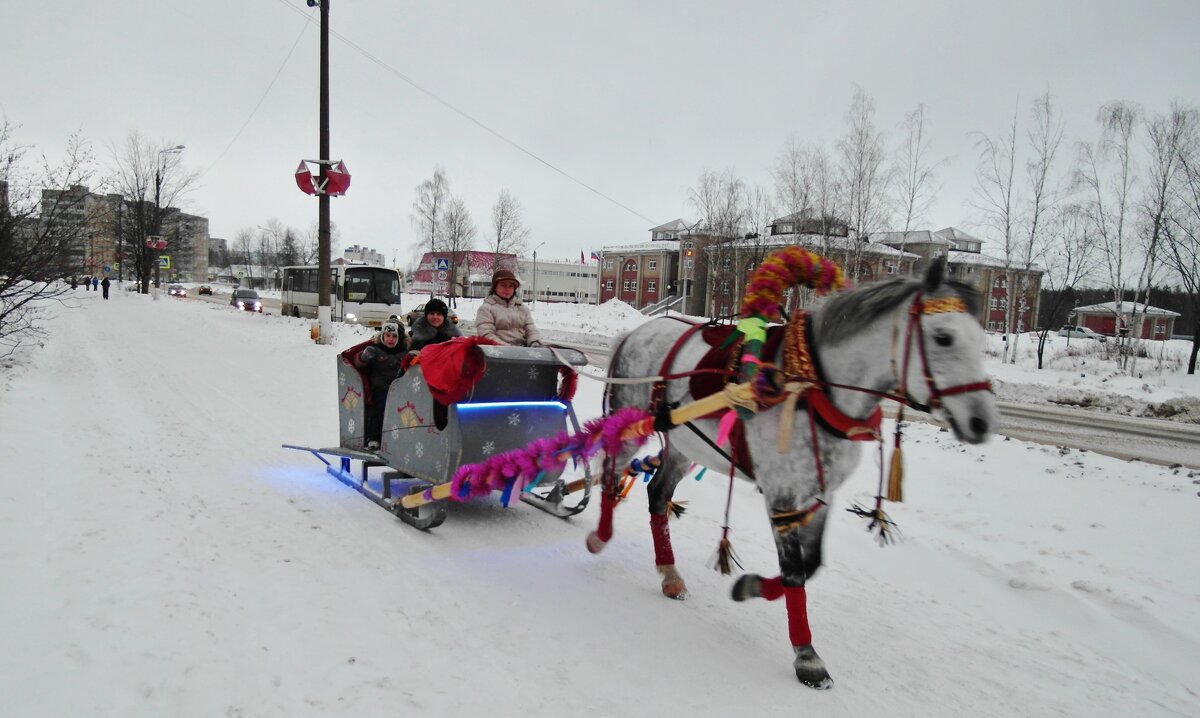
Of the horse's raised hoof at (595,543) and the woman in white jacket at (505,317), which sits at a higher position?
the woman in white jacket at (505,317)

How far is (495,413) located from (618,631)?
1.97 meters

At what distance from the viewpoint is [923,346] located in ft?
9.29

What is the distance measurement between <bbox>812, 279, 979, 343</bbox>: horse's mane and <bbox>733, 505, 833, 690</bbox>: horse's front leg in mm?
920

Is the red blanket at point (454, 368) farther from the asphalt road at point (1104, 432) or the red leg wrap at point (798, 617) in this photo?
the asphalt road at point (1104, 432)

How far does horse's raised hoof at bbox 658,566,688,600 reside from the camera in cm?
408

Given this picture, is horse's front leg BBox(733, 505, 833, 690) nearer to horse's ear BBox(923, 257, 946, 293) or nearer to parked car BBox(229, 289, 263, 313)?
horse's ear BBox(923, 257, 946, 293)

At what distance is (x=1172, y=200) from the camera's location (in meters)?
19.3

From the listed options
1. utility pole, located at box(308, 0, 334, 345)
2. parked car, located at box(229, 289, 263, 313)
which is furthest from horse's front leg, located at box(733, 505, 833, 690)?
parked car, located at box(229, 289, 263, 313)

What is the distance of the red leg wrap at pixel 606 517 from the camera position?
14.6ft

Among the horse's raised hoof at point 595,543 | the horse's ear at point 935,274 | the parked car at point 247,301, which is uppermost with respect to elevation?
the horse's ear at point 935,274

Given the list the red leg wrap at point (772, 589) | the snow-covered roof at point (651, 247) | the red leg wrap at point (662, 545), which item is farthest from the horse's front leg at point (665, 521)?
the snow-covered roof at point (651, 247)

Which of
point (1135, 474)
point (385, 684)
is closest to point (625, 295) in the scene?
point (1135, 474)

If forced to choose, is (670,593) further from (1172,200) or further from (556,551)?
(1172,200)

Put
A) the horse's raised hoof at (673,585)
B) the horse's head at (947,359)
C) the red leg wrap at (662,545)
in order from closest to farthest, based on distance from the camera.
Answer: the horse's head at (947,359) → the horse's raised hoof at (673,585) → the red leg wrap at (662,545)
